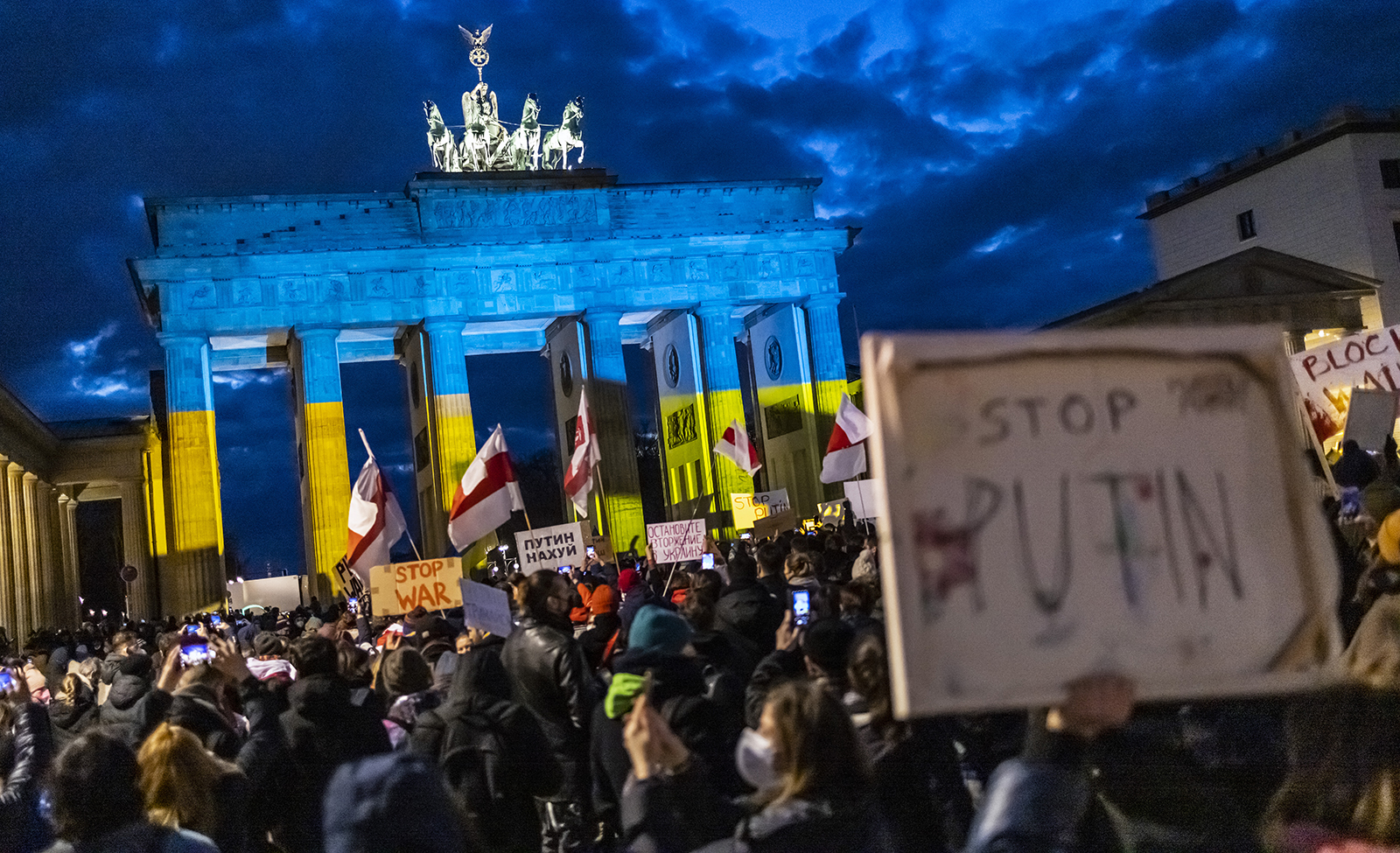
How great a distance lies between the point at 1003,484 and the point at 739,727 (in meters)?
3.89

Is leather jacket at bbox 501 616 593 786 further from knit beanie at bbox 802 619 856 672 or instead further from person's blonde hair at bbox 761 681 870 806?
person's blonde hair at bbox 761 681 870 806

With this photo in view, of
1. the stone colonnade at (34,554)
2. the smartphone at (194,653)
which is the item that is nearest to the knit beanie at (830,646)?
the smartphone at (194,653)

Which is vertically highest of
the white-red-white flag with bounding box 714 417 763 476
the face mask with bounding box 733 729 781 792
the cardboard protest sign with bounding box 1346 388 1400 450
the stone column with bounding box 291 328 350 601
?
the stone column with bounding box 291 328 350 601

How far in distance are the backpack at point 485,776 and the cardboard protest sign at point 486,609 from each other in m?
1.96

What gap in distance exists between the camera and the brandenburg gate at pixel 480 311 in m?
49.4

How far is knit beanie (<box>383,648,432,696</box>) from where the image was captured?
720 cm

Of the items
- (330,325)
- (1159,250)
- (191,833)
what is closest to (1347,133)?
(1159,250)

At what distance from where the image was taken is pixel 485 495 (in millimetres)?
15805

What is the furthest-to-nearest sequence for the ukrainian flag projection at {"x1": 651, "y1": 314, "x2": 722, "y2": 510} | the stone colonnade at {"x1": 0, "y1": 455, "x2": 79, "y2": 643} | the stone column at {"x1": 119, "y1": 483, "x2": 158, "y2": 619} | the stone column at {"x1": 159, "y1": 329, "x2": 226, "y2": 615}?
the stone column at {"x1": 119, "y1": 483, "x2": 158, "y2": 619}
the ukrainian flag projection at {"x1": 651, "y1": 314, "x2": 722, "y2": 510}
the stone column at {"x1": 159, "y1": 329, "x2": 226, "y2": 615}
the stone colonnade at {"x1": 0, "y1": 455, "x2": 79, "y2": 643}

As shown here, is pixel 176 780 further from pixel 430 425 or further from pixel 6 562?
pixel 430 425

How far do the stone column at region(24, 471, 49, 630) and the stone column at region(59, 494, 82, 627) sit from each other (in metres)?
4.44

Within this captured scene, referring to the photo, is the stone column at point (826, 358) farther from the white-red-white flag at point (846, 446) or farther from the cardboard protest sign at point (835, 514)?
the white-red-white flag at point (846, 446)

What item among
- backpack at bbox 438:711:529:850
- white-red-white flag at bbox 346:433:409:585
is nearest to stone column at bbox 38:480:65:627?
white-red-white flag at bbox 346:433:409:585

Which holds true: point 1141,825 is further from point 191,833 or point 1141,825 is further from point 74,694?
point 74,694
